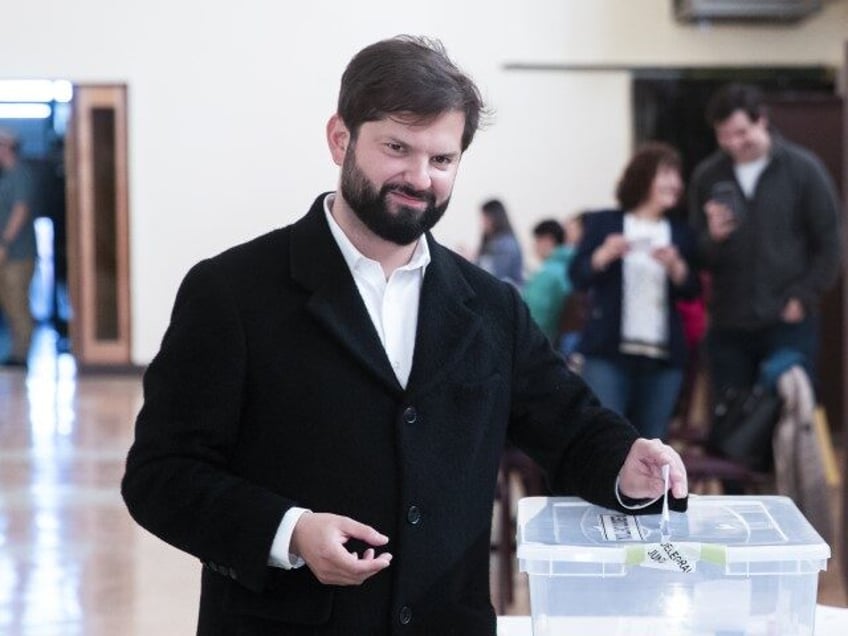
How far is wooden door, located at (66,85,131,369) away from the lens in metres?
11.6

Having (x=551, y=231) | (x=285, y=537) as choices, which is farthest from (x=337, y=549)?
(x=551, y=231)

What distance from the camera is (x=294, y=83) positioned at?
11242 mm

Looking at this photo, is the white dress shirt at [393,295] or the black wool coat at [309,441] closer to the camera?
the black wool coat at [309,441]

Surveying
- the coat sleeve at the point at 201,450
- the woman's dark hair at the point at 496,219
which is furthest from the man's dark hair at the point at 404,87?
the woman's dark hair at the point at 496,219

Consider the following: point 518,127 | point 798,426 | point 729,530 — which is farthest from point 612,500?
point 518,127

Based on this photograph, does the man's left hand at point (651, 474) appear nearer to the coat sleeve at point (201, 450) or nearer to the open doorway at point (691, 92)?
the coat sleeve at point (201, 450)

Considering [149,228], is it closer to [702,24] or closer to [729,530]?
[702,24]

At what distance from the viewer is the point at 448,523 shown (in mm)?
1867

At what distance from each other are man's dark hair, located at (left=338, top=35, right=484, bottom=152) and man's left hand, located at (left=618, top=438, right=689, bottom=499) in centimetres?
43

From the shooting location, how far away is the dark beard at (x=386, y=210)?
1764 millimetres

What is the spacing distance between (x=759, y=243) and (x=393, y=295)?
3434 mm

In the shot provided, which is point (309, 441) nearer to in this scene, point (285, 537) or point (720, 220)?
point (285, 537)

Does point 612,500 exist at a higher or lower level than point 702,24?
lower

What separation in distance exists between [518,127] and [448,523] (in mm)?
9381
